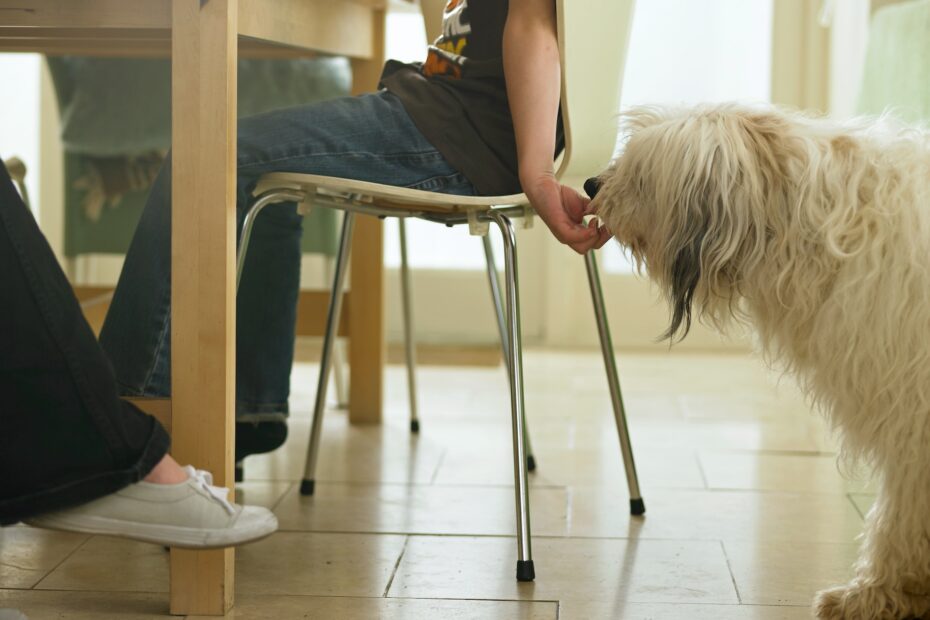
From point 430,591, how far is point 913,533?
0.63 metres

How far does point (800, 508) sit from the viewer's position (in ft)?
6.73

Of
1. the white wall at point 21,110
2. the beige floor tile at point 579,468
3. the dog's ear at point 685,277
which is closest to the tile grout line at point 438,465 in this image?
the beige floor tile at point 579,468

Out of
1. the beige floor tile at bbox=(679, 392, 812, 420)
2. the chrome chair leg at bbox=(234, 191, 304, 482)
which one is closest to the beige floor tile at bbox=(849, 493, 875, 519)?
the beige floor tile at bbox=(679, 392, 812, 420)

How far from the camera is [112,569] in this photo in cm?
168

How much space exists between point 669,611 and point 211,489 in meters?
0.62

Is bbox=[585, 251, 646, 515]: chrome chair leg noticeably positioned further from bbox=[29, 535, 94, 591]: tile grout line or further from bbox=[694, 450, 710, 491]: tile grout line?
bbox=[29, 535, 94, 591]: tile grout line

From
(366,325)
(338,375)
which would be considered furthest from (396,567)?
(338,375)

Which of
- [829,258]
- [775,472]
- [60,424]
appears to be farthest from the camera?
[775,472]

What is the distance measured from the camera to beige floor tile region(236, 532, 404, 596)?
1.62 meters

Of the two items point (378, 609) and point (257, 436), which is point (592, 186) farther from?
point (257, 436)

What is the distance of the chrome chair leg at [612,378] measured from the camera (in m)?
1.95

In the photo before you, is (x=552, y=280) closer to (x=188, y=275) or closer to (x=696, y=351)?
(x=696, y=351)

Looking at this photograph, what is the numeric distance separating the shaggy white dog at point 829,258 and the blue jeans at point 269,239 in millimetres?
387

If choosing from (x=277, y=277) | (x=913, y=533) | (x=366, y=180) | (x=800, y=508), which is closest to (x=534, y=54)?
(x=366, y=180)
